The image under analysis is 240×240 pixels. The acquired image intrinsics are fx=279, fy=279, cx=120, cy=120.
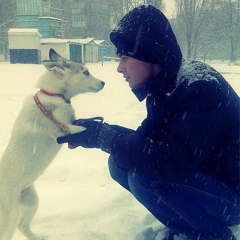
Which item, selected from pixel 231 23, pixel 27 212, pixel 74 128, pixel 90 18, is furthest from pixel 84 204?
pixel 90 18

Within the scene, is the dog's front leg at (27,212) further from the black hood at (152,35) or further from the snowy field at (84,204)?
the black hood at (152,35)

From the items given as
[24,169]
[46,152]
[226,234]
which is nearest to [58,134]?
[46,152]

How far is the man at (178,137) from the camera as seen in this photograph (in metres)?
1.56

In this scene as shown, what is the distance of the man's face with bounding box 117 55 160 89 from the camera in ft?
5.93

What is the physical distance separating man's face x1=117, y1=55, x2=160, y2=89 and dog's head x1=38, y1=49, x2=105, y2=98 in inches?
40.9

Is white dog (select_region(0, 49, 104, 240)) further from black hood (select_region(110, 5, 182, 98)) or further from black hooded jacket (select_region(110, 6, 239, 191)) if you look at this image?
black hood (select_region(110, 5, 182, 98))

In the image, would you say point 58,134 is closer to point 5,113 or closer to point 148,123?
point 148,123

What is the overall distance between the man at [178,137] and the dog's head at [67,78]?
1010mm

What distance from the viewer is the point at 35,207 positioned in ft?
7.76

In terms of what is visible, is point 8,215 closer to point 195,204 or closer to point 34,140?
point 34,140

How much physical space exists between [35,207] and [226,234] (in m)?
1.51

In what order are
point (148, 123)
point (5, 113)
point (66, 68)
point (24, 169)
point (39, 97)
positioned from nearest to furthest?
point (148, 123) → point (24, 169) → point (39, 97) → point (66, 68) → point (5, 113)

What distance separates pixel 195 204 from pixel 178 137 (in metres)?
0.53

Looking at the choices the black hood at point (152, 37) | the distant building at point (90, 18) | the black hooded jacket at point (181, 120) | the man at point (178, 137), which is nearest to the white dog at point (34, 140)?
the man at point (178, 137)
